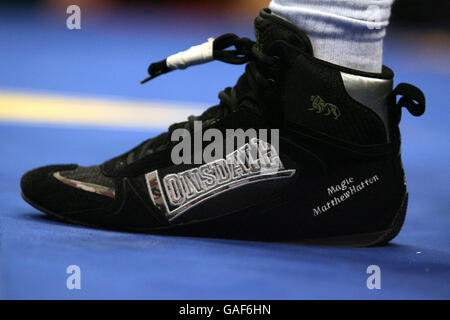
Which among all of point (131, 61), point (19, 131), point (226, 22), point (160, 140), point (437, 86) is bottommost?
point (160, 140)

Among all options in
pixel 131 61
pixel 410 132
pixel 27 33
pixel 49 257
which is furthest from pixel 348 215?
pixel 27 33

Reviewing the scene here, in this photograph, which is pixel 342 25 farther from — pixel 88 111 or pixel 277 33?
pixel 88 111

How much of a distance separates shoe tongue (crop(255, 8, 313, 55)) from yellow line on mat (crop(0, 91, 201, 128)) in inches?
46.3

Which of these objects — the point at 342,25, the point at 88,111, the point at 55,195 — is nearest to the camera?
the point at 342,25

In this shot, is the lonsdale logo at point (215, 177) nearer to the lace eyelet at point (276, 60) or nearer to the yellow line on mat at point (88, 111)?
the lace eyelet at point (276, 60)

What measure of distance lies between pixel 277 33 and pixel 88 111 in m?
1.47

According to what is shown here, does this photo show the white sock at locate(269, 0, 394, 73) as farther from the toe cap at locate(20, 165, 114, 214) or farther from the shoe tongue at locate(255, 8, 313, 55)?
the toe cap at locate(20, 165, 114, 214)

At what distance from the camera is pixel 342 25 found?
42.4 inches

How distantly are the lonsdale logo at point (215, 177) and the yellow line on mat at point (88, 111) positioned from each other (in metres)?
1.15

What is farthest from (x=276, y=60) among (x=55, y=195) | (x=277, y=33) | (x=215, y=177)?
(x=55, y=195)

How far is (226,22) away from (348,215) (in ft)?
16.4
